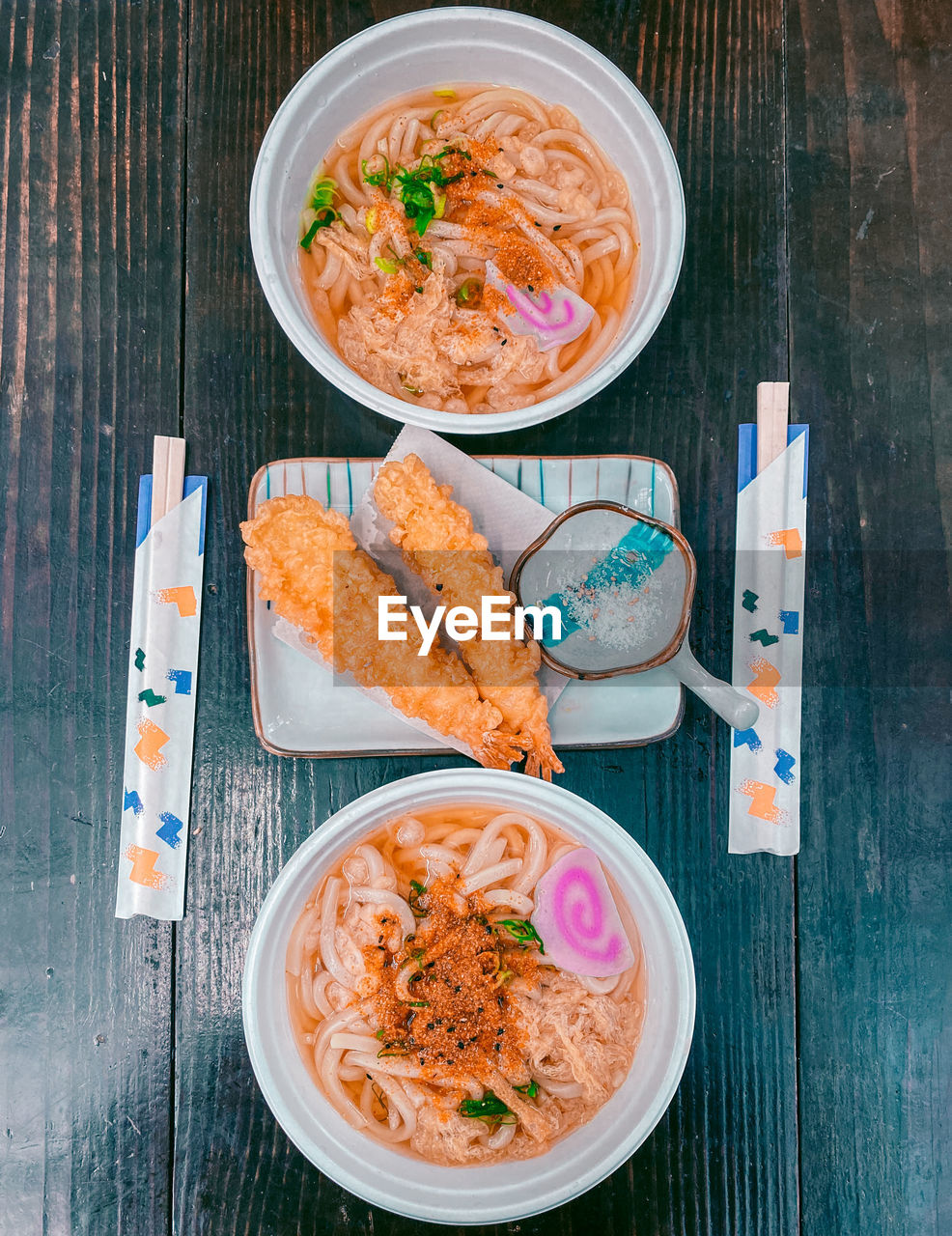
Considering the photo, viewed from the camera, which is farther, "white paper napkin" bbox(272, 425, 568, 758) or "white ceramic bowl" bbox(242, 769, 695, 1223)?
"white paper napkin" bbox(272, 425, 568, 758)

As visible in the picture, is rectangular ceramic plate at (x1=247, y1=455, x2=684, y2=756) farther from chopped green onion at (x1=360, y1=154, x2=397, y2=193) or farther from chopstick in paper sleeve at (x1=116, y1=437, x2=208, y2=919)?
chopped green onion at (x1=360, y1=154, x2=397, y2=193)

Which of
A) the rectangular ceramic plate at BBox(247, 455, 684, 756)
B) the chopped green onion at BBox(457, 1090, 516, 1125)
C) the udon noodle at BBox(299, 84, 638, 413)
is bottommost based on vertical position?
the chopped green onion at BBox(457, 1090, 516, 1125)

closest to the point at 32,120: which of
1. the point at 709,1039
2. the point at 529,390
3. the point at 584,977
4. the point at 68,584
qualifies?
the point at 68,584

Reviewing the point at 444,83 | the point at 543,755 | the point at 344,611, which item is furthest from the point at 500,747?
the point at 444,83

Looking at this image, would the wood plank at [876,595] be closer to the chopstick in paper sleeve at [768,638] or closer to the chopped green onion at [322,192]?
the chopstick in paper sleeve at [768,638]

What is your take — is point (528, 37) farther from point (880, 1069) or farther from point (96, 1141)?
point (96, 1141)

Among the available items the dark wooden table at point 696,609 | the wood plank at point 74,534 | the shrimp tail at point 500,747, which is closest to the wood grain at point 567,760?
the dark wooden table at point 696,609

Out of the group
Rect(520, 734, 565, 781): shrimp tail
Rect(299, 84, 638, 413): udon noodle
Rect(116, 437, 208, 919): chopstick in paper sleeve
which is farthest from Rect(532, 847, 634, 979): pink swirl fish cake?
Rect(299, 84, 638, 413): udon noodle
